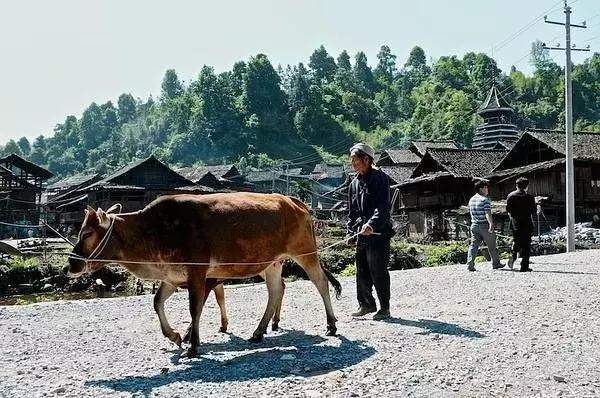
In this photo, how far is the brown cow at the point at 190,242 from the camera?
25.1ft

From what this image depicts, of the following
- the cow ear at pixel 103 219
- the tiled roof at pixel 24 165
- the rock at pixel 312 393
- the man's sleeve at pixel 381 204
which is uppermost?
the tiled roof at pixel 24 165

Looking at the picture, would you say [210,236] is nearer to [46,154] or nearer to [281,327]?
[281,327]

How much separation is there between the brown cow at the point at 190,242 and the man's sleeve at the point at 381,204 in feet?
4.79

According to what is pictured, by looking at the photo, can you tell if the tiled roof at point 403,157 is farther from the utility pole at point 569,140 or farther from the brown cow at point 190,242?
the brown cow at point 190,242

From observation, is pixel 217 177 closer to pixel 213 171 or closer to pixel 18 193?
pixel 213 171

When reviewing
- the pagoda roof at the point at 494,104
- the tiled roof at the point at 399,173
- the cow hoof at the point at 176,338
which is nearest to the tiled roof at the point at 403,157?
the tiled roof at the point at 399,173

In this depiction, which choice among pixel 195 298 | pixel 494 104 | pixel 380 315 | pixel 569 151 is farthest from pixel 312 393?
pixel 494 104

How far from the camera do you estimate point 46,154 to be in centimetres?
18362

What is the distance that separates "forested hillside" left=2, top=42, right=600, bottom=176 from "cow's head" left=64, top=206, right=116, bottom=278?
344ft

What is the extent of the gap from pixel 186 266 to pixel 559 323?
17.6 feet

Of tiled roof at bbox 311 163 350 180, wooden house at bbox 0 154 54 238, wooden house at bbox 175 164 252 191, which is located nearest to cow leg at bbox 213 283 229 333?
wooden house at bbox 0 154 54 238

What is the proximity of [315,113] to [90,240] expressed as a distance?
13278cm

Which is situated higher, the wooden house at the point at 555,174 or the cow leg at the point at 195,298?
Result: the wooden house at the point at 555,174

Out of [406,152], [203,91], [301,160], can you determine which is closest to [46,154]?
[203,91]
